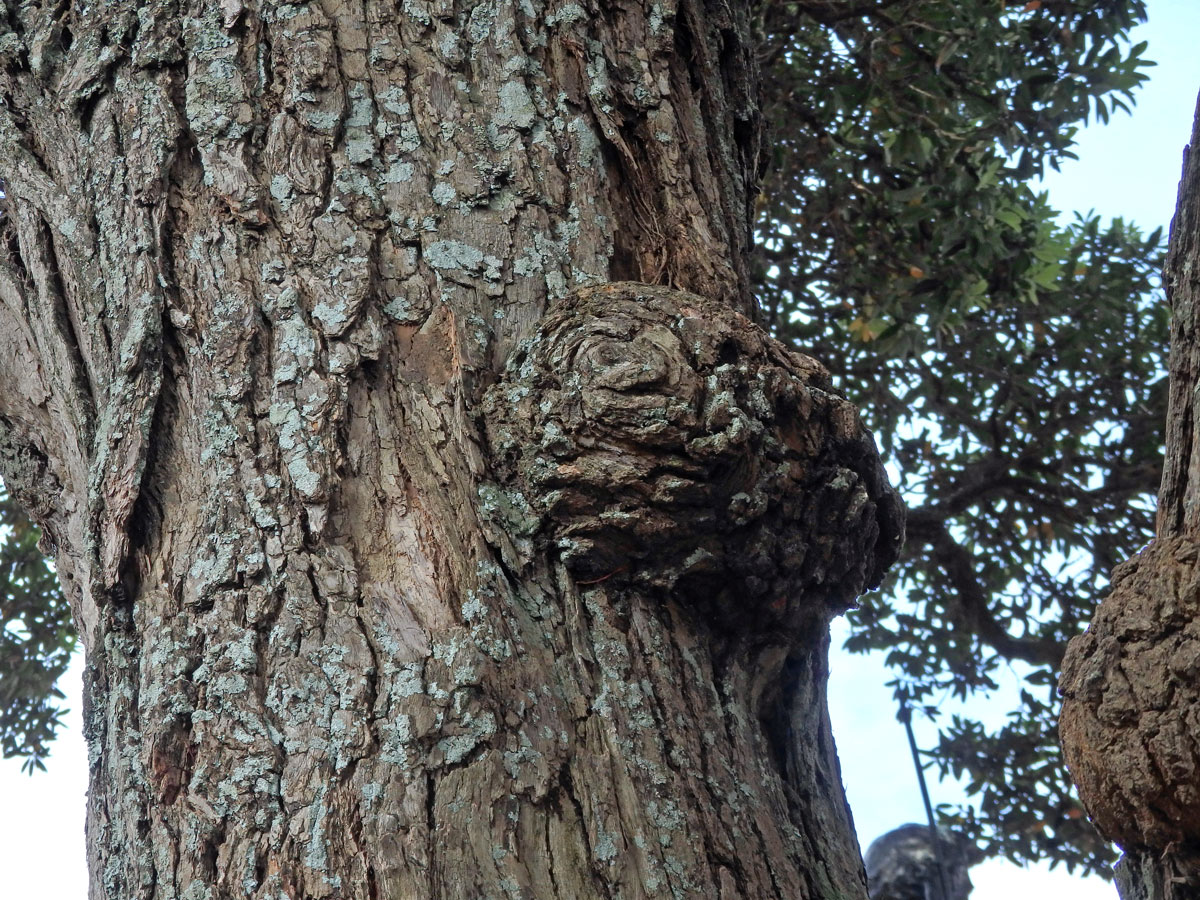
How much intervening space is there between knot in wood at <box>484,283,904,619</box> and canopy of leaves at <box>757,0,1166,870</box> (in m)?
3.29

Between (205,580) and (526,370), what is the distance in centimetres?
51

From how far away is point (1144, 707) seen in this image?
5.06 ft

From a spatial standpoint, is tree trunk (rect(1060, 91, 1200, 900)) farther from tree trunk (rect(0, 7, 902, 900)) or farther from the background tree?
the background tree

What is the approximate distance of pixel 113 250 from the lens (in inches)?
69.1

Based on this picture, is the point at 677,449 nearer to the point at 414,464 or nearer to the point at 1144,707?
the point at 414,464

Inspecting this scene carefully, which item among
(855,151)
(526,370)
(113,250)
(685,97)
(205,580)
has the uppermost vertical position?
(855,151)

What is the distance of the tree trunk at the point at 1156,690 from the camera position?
1.51 m

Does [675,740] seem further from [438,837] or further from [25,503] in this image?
[25,503]

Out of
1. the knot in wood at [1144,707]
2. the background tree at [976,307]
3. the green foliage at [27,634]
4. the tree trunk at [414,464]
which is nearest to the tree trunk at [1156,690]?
the knot in wood at [1144,707]

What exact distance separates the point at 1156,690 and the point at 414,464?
1.03 meters

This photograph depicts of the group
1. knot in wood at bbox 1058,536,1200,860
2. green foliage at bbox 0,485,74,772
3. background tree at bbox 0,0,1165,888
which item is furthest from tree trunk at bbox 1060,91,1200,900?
green foliage at bbox 0,485,74,772

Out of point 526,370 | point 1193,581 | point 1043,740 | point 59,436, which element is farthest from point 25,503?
point 1043,740

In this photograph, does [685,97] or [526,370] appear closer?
[526,370]

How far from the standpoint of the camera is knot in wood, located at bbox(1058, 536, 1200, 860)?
1.51 m
